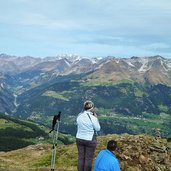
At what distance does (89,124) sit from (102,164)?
6.68 meters

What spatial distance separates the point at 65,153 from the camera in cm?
4997

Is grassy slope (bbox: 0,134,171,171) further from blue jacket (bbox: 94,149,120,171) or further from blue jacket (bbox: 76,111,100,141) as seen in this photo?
blue jacket (bbox: 94,149,120,171)

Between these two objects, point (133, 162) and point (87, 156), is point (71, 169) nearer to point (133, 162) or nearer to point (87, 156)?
point (133, 162)

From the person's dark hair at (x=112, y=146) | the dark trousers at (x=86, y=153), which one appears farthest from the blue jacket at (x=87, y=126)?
the person's dark hair at (x=112, y=146)

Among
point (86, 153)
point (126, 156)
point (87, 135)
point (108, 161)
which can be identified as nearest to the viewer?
point (108, 161)

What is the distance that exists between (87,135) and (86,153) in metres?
1.21

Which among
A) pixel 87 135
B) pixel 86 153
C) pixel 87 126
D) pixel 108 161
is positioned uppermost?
pixel 87 126

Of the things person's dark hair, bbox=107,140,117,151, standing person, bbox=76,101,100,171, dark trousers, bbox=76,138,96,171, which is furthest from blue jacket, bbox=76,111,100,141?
person's dark hair, bbox=107,140,117,151

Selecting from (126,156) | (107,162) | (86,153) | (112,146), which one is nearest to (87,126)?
(86,153)

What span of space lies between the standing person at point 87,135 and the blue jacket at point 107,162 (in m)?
6.20

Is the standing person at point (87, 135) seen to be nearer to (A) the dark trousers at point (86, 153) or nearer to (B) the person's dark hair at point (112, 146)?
(A) the dark trousers at point (86, 153)

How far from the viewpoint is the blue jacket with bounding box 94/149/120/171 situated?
718 inches

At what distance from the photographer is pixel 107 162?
18297 millimetres

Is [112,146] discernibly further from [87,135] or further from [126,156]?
[126,156]
